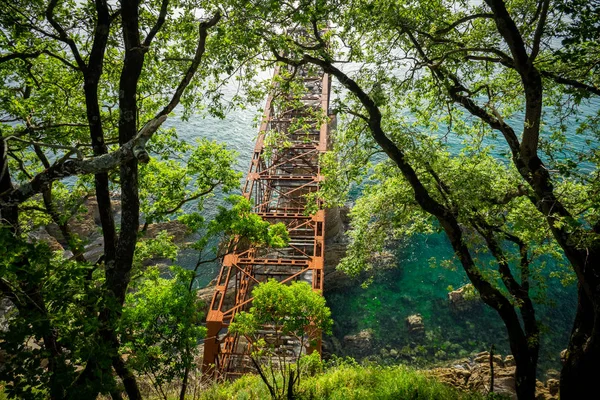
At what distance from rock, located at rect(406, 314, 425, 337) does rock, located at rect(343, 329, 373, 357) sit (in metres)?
1.82

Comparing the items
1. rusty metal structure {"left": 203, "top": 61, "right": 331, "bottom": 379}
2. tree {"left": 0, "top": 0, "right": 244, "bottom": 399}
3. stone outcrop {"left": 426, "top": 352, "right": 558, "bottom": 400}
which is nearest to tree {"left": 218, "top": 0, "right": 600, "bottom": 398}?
rusty metal structure {"left": 203, "top": 61, "right": 331, "bottom": 379}

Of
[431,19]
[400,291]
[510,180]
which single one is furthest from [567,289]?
[431,19]

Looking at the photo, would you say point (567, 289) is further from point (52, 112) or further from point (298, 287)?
point (52, 112)

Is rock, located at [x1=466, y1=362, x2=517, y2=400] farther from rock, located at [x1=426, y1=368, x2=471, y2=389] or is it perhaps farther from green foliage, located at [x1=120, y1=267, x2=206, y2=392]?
green foliage, located at [x1=120, y1=267, x2=206, y2=392]

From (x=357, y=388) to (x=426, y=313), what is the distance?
11.2m

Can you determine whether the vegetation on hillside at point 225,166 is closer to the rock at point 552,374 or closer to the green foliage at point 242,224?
the green foliage at point 242,224

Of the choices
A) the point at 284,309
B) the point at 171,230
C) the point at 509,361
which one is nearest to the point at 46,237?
the point at 171,230

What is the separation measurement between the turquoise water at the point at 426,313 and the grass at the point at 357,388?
7758 millimetres

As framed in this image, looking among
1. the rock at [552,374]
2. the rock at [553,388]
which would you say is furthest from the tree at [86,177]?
the rock at [552,374]

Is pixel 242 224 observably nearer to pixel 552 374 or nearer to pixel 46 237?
pixel 552 374

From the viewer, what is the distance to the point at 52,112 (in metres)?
9.45

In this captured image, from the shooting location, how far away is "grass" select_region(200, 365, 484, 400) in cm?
828

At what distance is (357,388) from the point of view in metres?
8.80

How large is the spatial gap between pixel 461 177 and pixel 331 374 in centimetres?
548
